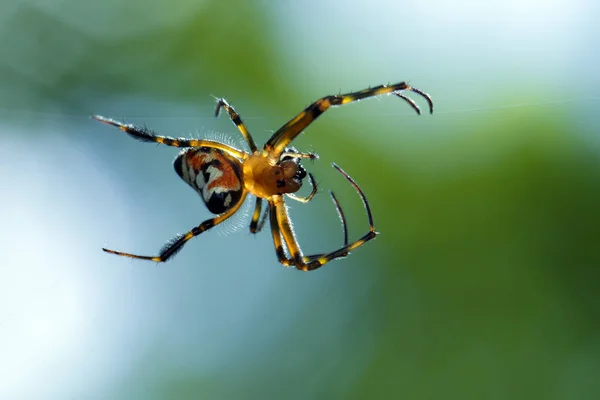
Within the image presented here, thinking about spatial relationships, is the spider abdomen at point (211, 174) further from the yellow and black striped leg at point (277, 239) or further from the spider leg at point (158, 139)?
the yellow and black striped leg at point (277, 239)

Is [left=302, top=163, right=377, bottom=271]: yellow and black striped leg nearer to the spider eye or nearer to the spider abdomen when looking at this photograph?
the spider eye

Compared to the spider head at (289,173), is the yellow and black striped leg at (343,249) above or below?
below

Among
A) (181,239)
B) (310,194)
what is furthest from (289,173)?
(181,239)

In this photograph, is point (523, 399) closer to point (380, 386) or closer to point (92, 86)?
point (380, 386)

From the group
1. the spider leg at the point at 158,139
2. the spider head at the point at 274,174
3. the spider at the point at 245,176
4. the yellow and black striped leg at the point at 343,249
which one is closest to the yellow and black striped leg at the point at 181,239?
the spider at the point at 245,176

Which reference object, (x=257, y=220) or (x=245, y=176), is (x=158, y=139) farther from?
(x=257, y=220)

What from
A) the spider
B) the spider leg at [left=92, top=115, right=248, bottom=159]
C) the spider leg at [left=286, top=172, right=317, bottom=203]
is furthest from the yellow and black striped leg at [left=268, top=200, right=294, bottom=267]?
the spider leg at [left=92, top=115, right=248, bottom=159]
